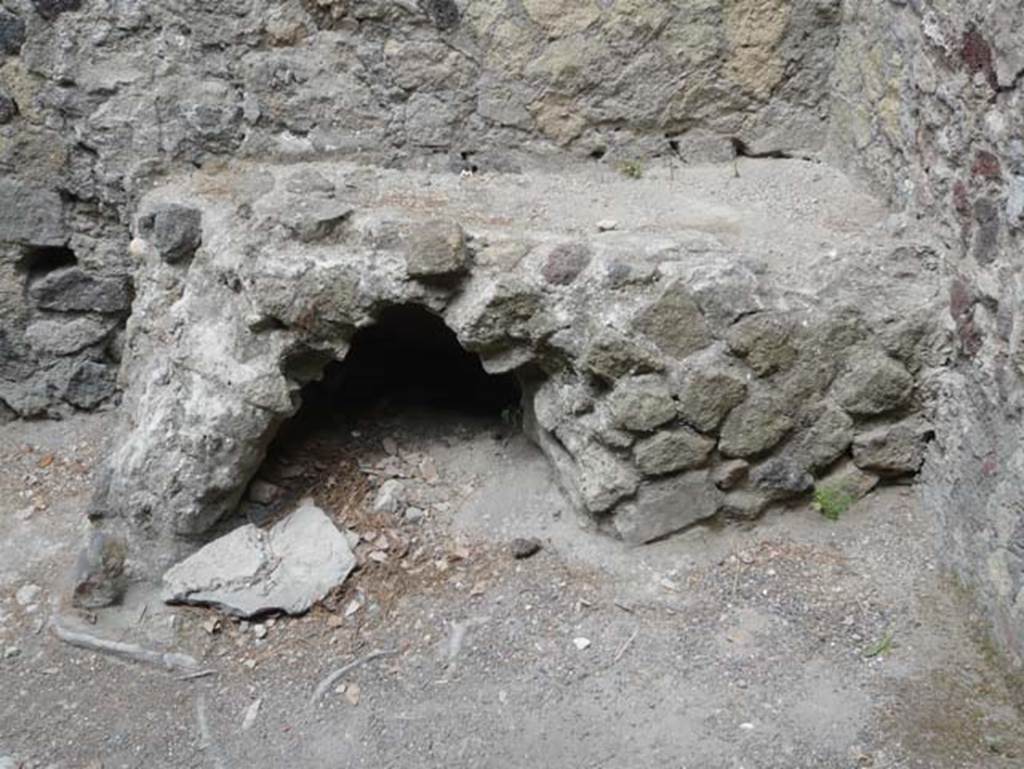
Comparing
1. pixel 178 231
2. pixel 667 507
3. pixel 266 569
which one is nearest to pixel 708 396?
pixel 667 507

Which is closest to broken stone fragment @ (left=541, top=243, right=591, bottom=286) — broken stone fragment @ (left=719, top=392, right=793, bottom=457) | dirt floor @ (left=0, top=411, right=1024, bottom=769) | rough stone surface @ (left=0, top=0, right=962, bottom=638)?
rough stone surface @ (left=0, top=0, right=962, bottom=638)

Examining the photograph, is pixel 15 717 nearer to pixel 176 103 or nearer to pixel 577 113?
pixel 176 103

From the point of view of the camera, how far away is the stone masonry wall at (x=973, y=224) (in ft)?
7.98

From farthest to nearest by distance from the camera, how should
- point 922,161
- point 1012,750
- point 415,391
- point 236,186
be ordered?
point 415,391
point 236,186
point 922,161
point 1012,750

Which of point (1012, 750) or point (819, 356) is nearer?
point (1012, 750)

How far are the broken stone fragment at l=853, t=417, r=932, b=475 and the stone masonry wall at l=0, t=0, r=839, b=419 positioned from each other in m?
0.96

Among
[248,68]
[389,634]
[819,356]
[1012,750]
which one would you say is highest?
[248,68]

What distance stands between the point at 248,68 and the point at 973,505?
2227 millimetres

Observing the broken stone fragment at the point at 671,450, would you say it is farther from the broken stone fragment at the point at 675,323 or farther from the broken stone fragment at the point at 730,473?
the broken stone fragment at the point at 675,323

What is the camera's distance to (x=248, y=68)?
3.29 metres

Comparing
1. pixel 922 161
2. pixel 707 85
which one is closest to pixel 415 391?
pixel 707 85

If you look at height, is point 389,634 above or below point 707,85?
below

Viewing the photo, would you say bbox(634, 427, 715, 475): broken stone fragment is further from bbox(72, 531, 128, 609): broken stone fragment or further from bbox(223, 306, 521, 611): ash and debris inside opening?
bbox(72, 531, 128, 609): broken stone fragment

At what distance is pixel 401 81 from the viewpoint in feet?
10.8
